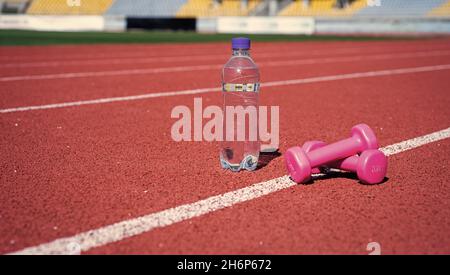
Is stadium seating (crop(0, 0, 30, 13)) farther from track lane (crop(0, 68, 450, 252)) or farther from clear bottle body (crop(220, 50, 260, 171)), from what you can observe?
clear bottle body (crop(220, 50, 260, 171))

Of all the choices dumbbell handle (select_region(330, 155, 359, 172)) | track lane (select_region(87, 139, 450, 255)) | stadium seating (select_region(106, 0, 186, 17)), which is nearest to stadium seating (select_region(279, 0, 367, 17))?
stadium seating (select_region(106, 0, 186, 17))

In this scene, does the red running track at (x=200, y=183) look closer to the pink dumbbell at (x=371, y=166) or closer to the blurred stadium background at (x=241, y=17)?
the pink dumbbell at (x=371, y=166)

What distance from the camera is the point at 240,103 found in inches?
172

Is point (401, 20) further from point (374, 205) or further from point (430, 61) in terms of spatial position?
point (374, 205)

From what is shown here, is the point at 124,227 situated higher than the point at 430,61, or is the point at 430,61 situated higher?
the point at 124,227

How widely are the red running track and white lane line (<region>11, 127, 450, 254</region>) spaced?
0.05 meters

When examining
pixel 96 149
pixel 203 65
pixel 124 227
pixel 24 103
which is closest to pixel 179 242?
pixel 124 227

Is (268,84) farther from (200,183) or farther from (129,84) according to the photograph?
(200,183)

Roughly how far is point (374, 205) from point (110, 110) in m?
3.54

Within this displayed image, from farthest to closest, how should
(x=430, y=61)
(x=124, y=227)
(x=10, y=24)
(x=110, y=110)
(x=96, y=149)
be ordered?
(x=10, y=24), (x=430, y=61), (x=110, y=110), (x=96, y=149), (x=124, y=227)

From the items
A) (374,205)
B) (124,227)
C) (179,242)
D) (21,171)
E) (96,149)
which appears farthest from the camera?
(96,149)

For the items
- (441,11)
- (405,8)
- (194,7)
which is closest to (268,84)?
(405,8)

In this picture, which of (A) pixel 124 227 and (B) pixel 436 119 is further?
(B) pixel 436 119

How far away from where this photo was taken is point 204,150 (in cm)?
403
